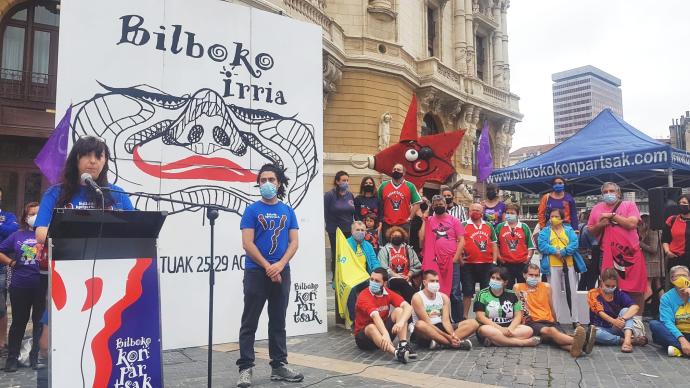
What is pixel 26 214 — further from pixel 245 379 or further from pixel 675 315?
pixel 675 315

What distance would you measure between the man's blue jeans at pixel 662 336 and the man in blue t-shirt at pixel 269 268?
13.7 feet

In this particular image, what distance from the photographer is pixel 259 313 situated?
465cm

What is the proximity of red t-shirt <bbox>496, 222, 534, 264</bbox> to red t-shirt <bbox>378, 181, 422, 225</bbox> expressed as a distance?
1312 mm

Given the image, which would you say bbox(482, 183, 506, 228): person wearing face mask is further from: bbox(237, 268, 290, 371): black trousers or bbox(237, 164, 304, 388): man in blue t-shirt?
bbox(237, 268, 290, 371): black trousers

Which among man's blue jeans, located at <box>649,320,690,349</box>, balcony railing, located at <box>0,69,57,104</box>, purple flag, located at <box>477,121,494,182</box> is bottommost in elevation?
man's blue jeans, located at <box>649,320,690,349</box>

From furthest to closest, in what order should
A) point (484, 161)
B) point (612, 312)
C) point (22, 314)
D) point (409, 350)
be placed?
point (484, 161) < point (612, 312) < point (409, 350) < point (22, 314)

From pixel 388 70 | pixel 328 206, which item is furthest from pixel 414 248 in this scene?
pixel 388 70

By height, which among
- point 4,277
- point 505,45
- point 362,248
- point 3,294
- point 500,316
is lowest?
point 500,316

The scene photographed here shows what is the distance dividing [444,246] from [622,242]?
7.88 feet

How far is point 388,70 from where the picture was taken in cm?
2133

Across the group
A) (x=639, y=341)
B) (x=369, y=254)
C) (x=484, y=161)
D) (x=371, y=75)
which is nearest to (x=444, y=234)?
(x=369, y=254)

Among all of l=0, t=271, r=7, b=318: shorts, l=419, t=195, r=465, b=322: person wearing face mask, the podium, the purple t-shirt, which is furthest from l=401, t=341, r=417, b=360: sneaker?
l=0, t=271, r=7, b=318: shorts

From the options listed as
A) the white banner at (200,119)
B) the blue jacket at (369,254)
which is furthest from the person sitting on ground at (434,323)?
the white banner at (200,119)

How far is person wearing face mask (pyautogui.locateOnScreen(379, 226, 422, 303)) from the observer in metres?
6.65
